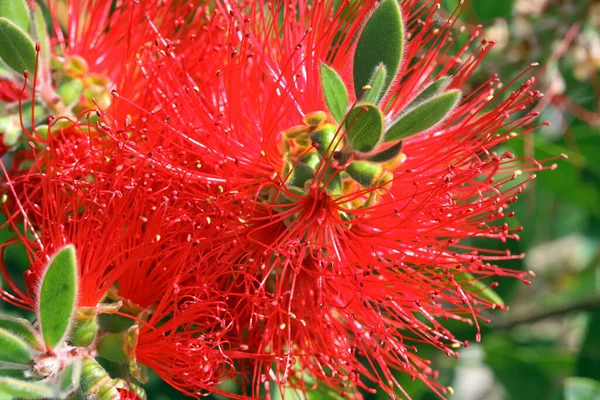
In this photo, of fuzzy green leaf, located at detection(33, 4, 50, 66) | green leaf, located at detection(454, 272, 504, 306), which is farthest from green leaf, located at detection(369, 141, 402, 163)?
fuzzy green leaf, located at detection(33, 4, 50, 66)

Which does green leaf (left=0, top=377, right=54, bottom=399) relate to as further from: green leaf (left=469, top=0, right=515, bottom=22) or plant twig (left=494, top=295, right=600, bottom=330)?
plant twig (left=494, top=295, right=600, bottom=330)

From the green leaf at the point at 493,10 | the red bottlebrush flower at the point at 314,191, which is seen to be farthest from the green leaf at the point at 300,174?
the green leaf at the point at 493,10

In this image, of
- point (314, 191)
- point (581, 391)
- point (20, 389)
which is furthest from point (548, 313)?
point (20, 389)

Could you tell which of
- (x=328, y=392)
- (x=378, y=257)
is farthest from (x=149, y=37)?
(x=328, y=392)

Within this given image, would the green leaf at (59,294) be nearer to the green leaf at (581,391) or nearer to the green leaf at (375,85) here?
the green leaf at (375,85)

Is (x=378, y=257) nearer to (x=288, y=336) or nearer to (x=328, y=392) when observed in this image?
(x=288, y=336)
